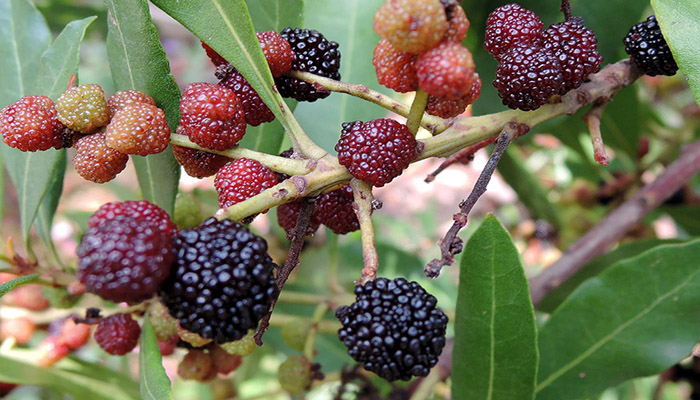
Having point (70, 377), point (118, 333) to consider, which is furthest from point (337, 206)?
point (70, 377)

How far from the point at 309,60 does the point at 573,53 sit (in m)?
0.52

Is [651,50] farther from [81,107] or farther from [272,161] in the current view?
[81,107]

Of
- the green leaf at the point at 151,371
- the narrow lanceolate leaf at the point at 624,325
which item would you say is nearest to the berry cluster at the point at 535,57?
the narrow lanceolate leaf at the point at 624,325

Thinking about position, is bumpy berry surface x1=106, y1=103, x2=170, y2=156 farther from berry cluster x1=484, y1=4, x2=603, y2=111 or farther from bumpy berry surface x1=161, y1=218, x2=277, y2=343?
berry cluster x1=484, y1=4, x2=603, y2=111

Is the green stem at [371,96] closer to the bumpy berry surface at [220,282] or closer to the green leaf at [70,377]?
the bumpy berry surface at [220,282]

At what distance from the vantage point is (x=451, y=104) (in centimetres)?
110

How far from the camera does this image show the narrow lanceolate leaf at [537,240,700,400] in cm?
147

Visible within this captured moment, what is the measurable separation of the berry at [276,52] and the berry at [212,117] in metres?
0.11

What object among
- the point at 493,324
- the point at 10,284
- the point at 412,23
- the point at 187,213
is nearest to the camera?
the point at 412,23

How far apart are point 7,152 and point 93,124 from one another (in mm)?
678

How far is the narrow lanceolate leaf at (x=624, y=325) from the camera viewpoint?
147 centimetres

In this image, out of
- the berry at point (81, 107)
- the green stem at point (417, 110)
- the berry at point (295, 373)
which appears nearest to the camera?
the green stem at point (417, 110)

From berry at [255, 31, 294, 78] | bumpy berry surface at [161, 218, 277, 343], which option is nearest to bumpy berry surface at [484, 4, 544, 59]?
berry at [255, 31, 294, 78]

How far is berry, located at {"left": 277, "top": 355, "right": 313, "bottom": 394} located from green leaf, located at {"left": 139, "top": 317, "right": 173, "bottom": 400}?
405mm
